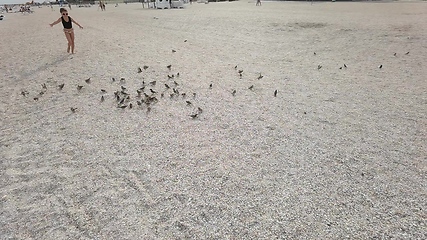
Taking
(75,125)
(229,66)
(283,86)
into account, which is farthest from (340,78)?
(75,125)

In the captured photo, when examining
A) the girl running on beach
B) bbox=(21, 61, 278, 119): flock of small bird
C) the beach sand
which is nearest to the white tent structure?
the girl running on beach

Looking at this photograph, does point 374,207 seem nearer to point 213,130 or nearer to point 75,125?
point 213,130

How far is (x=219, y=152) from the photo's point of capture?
482cm

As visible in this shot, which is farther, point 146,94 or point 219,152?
point 146,94

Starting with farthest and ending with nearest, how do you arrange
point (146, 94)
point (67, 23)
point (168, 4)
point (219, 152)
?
point (168, 4) < point (67, 23) < point (146, 94) < point (219, 152)

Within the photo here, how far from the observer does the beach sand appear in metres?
3.38

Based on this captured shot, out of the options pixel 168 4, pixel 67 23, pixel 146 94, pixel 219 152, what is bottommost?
pixel 219 152

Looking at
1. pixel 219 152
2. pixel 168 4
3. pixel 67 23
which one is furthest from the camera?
pixel 168 4

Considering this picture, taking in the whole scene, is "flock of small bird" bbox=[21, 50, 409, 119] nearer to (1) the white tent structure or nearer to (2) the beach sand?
(2) the beach sand

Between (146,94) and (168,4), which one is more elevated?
(168,4)

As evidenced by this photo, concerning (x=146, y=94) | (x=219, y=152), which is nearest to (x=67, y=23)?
(x=146, y=94)

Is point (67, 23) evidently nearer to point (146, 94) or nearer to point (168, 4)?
point (146, 94)

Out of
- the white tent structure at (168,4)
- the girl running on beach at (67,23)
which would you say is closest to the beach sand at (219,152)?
the girl running on beach at (67,23)

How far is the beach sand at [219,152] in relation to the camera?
3.38 metres
